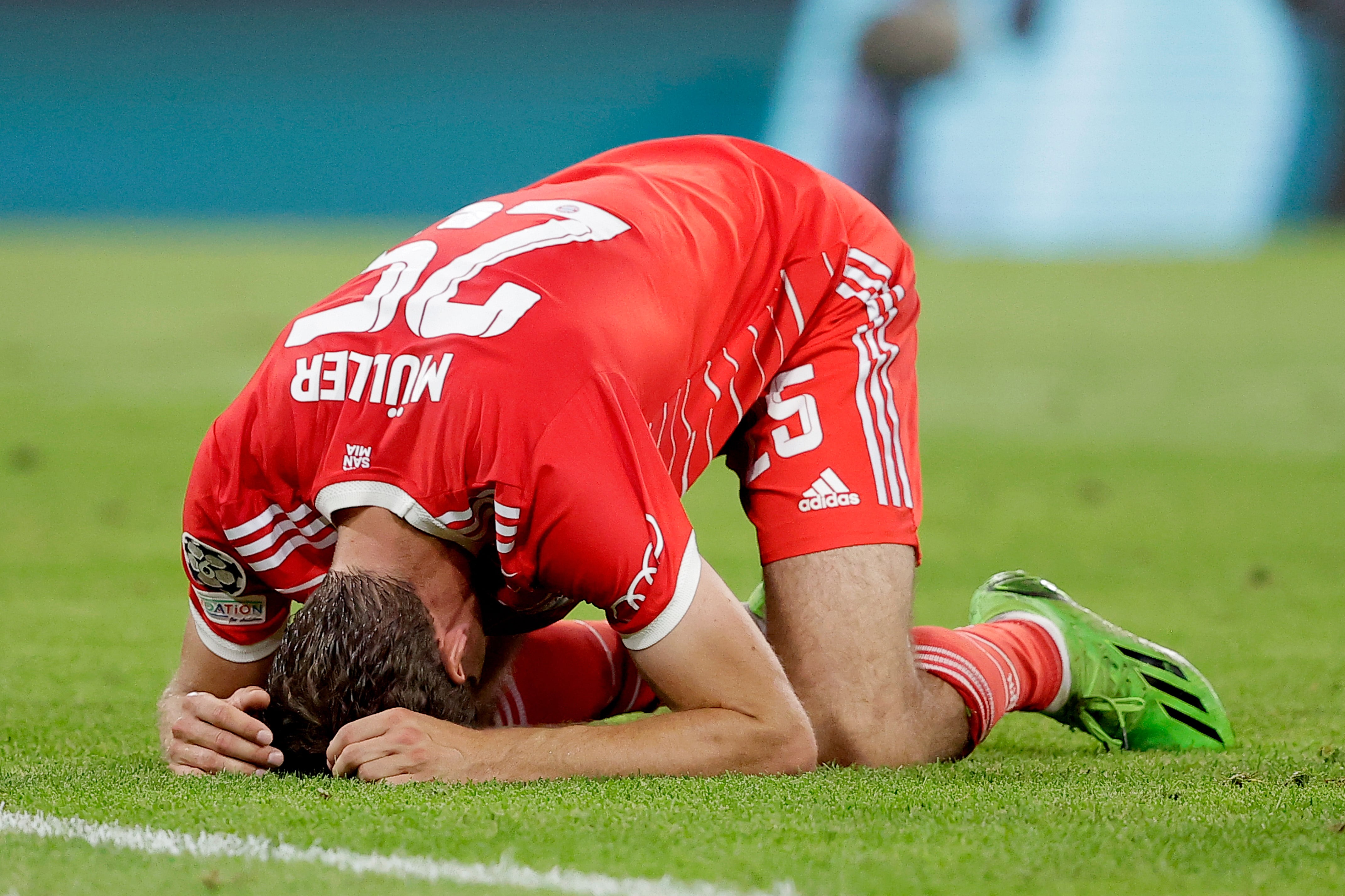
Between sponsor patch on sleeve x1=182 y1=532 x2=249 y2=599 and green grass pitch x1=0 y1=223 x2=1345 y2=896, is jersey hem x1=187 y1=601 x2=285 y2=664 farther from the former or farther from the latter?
green grass pitch x1=0 y1=223 x2=1345 y2=896

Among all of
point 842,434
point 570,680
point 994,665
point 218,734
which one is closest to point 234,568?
point 218,734

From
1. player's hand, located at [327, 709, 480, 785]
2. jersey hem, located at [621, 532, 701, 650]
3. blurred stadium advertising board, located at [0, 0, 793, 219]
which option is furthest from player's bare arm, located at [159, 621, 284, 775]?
blurred stadium advertising board, located at [0, 0, 793, 219]

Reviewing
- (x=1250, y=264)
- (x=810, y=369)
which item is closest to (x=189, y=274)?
(x=1250, y=264)

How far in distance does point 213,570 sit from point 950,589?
2882 mm

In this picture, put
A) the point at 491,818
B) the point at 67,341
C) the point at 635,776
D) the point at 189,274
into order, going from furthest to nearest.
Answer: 1. the point at 189,274
2. the point at 67,341
3. the point at 635,776
4. the point at 491,818

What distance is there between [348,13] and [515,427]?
19937 millimetres

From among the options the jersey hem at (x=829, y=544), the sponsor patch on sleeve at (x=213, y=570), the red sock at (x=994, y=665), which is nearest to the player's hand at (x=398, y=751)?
the sponsor patch on sleeve at (x=213, y=570)

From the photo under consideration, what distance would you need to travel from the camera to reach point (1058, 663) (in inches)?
136

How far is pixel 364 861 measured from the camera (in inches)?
86.3

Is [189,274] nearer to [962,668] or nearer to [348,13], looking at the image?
[348,13]

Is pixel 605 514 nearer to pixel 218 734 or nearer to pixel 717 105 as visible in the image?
pixel 218 734

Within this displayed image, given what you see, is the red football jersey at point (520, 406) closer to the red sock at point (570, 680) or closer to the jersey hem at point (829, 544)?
the jersey hem at point (829, 544)

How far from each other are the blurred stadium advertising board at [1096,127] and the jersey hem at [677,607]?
14744 mm

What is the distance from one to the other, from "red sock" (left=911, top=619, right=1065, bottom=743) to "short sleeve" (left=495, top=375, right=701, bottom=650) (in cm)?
91
